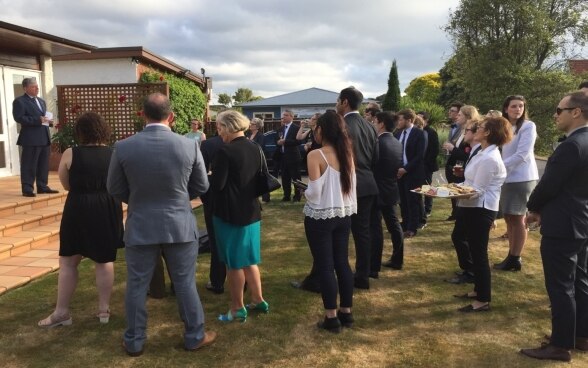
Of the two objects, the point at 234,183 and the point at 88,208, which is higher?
the point at 234,183

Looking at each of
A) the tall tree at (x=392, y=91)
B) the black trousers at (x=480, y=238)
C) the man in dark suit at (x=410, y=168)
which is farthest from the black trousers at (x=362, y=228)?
the tall tree at (x=392, y=91)

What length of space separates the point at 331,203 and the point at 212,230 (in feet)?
4.09

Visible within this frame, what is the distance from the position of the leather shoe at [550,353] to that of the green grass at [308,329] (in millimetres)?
50

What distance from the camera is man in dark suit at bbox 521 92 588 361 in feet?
9.02

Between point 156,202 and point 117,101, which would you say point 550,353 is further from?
point 117,101

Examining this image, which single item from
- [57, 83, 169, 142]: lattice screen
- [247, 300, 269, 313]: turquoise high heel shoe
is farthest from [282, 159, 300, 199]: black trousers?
[247, 300, 269, 313]: turquoise high heel shoe

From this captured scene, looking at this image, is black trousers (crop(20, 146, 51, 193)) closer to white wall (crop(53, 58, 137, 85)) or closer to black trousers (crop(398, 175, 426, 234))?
black trousers (crop(398, 175, 426, 234))

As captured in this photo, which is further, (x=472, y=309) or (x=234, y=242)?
(x=472, y=309)

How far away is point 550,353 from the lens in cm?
291

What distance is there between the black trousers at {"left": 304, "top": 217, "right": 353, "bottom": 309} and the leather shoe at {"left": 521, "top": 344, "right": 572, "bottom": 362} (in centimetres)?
130

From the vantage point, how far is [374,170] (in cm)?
475

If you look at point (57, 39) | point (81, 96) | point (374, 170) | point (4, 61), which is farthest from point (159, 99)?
point (81, 96)

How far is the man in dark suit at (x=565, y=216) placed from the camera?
2.75 metres

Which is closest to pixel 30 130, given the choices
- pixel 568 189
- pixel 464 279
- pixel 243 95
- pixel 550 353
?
pixel 464 279
